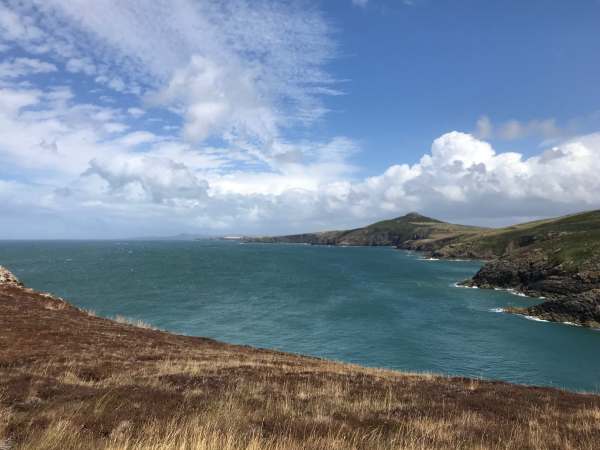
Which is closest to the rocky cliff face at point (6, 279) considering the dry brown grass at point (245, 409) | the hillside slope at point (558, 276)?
the dry brown grass at point (245, 409)

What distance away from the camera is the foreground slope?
936 cm

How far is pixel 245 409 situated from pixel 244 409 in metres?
0.05

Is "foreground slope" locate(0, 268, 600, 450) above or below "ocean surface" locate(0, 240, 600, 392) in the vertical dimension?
above

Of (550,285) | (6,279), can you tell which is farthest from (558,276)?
(6,279)

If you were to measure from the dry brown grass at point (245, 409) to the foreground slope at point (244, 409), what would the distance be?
50 mm

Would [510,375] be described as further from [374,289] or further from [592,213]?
[592,213]

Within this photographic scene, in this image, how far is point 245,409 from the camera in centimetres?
1310

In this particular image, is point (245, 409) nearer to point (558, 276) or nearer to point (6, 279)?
point (6, 279)

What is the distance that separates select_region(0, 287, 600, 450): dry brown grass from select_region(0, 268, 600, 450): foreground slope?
50 millimetres

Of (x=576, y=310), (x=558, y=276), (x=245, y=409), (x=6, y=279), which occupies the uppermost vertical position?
(x=6, y=279)

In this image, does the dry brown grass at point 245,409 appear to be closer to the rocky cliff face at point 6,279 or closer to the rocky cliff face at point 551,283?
the rocky cliff face at point 6,279

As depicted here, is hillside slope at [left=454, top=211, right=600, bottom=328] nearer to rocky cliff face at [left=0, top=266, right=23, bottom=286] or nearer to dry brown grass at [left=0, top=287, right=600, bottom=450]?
dry brown grass at [left=0, top=287, right=600, bottom=450]

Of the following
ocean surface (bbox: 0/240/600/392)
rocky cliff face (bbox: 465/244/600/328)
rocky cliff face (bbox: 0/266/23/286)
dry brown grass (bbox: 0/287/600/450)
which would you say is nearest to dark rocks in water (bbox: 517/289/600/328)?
rocky cliff face (bbox: 465/244/600/328)

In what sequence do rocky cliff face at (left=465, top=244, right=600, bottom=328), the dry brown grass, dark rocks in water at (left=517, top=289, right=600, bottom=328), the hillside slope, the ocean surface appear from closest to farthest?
the dry brown grass, the ocean surface, dark rocks in water at (left=517, top=289, right=600, bottom=328), rocky cliff face at (left=465, top=244, right=600, bottom=328), the hillside slope
